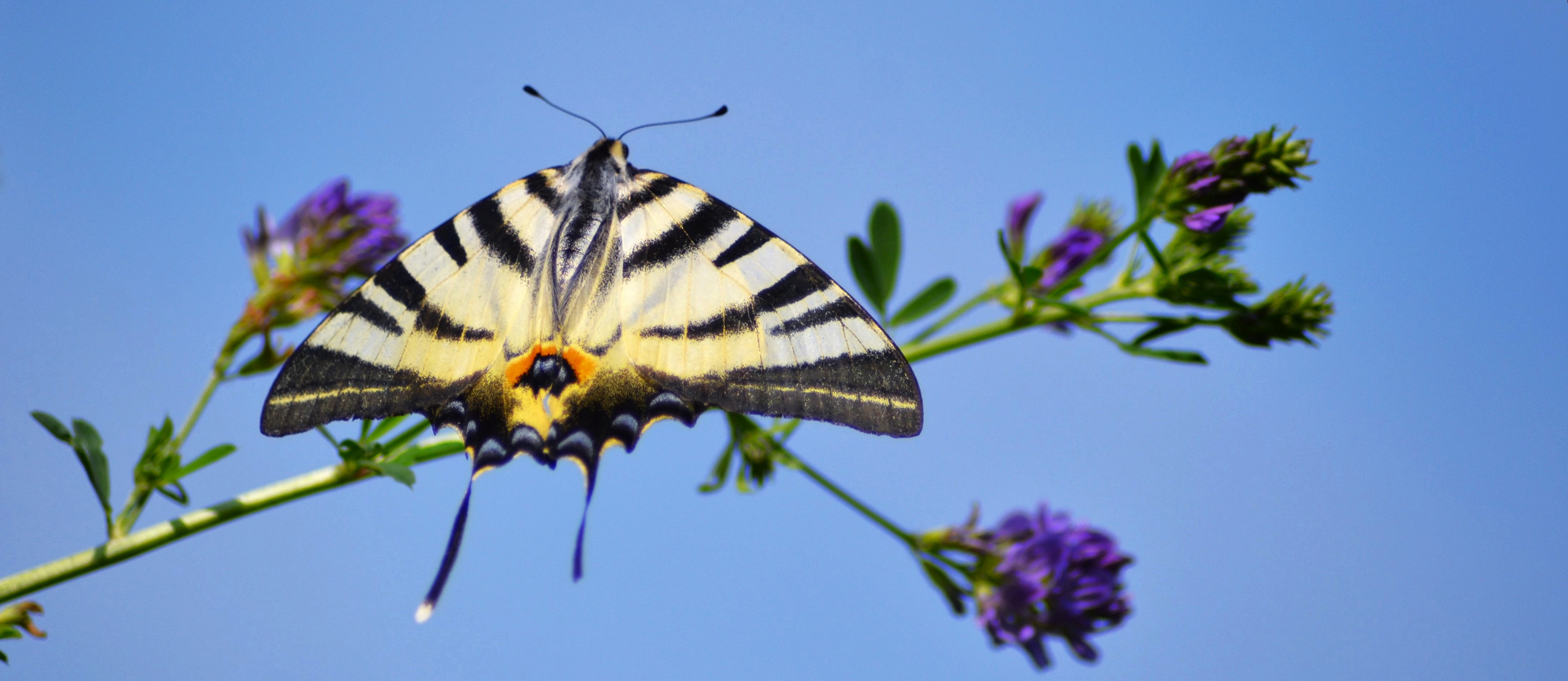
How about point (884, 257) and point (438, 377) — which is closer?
point (438, 377)

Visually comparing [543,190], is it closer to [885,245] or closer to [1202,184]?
[885,245]

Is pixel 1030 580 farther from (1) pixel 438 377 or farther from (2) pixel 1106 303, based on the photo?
(1) pixel 438 377

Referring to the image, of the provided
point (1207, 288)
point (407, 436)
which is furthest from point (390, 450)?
point (1207, 288)

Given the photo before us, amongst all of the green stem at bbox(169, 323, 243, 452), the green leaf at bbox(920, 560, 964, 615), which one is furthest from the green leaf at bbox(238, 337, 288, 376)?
the green leaf at bbox(920, 560, 964, 615)

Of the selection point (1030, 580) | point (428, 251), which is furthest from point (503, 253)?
point (1030, 580)

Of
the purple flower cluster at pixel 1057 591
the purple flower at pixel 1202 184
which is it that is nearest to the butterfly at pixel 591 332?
the purple flower cluster at pixel 1057 591

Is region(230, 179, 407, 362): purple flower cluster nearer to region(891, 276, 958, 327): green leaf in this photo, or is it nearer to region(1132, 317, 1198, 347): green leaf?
region(891, 276, 958, 327): green leaf
